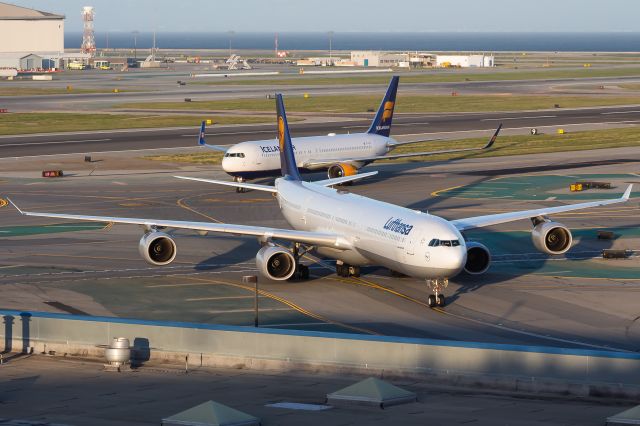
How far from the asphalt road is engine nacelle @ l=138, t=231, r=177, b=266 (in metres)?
64.0

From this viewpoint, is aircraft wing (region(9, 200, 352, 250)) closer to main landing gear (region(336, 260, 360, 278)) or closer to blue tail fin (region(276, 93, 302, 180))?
main landing gear (region(336, 260, 360, 278))

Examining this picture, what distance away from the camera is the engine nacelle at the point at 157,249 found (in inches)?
2322

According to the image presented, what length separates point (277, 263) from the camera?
190 ft

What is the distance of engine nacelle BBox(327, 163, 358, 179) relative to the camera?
308ft

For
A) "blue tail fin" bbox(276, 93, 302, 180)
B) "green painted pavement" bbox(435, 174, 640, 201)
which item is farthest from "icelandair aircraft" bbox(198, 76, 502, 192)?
"blue tail fin" bbox(276, 93, 302, 180)

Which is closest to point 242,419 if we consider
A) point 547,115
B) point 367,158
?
point 367,158

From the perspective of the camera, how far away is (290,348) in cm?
3909

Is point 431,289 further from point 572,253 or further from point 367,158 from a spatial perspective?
point 367,158

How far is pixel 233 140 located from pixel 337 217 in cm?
7334

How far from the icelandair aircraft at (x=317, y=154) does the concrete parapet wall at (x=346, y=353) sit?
50.5 meters

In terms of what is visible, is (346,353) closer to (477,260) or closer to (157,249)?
(477,260)

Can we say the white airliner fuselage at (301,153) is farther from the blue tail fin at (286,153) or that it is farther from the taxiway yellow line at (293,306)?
the taxiway yellow line at (293,306)

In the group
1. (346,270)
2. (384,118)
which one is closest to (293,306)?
(346,270)

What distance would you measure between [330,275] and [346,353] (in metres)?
23.2
